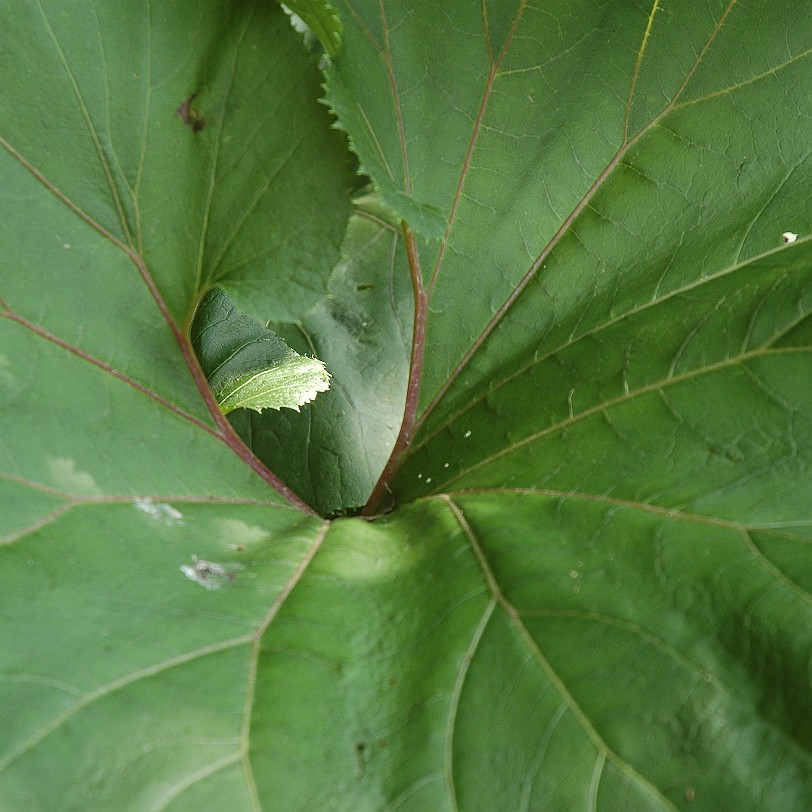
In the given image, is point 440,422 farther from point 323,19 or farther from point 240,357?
point 323,19

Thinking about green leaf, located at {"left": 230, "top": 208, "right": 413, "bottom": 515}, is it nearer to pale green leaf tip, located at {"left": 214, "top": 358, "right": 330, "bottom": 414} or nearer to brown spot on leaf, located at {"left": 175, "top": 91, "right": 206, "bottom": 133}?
pale green leaf tip, located at {"left": 214, "top": 358, "right": 330, "bottom": 414}

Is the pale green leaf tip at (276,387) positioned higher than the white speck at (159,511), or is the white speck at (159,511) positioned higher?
the pale green leaf tip at (276,387)

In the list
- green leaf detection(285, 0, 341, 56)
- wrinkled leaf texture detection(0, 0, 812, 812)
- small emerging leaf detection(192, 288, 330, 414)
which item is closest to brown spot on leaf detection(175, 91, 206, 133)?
wrinkled leaf texture detection(0, 0, 812, 812)

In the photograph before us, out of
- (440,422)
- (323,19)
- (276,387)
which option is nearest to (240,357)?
(276,387)

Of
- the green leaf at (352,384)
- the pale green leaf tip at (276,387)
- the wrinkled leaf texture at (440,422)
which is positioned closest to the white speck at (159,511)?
the wrinkled leaf texture at (440,422)

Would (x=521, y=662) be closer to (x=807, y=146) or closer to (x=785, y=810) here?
(x=785, y=810)

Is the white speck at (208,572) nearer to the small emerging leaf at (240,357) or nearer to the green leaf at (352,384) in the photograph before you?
the small emerging leaf at (240,357)
